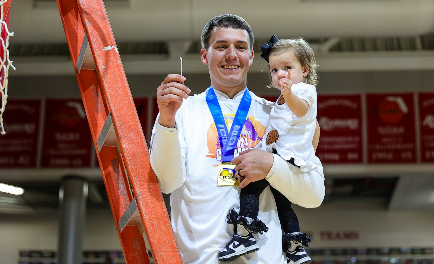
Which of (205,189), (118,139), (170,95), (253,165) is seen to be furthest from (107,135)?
(253,165)

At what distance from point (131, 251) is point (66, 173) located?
21.8ft

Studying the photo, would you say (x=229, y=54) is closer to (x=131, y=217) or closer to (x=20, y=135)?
(x=131, y=217)

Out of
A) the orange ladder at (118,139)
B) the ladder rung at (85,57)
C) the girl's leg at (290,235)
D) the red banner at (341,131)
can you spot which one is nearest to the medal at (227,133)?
the girl's leg at (290,235)

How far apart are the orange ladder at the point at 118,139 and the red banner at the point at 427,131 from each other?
683cm

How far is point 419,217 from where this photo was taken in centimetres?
1112

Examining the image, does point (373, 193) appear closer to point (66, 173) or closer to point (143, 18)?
point (66, 173)

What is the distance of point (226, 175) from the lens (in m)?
2.25

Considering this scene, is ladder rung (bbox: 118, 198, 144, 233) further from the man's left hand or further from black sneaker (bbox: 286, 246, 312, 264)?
black sneaker (bbox: 286, 246, 312, 264)

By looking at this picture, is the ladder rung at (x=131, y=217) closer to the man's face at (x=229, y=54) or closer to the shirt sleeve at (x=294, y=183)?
the shirt sleeve at (x=294, y=183)

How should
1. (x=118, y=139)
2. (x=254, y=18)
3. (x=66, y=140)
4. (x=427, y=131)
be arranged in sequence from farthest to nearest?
1. (x=66, y=140)
2. (x=427, y=131)
3. (x=254, y=18)
4. (x=118, y=139)

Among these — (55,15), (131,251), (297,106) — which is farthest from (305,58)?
(55,15)

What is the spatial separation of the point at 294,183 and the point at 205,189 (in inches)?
14.1

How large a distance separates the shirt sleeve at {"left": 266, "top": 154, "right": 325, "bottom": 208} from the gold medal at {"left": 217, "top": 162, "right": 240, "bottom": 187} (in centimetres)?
17

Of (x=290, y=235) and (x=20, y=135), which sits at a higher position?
(x=20, y=135)
